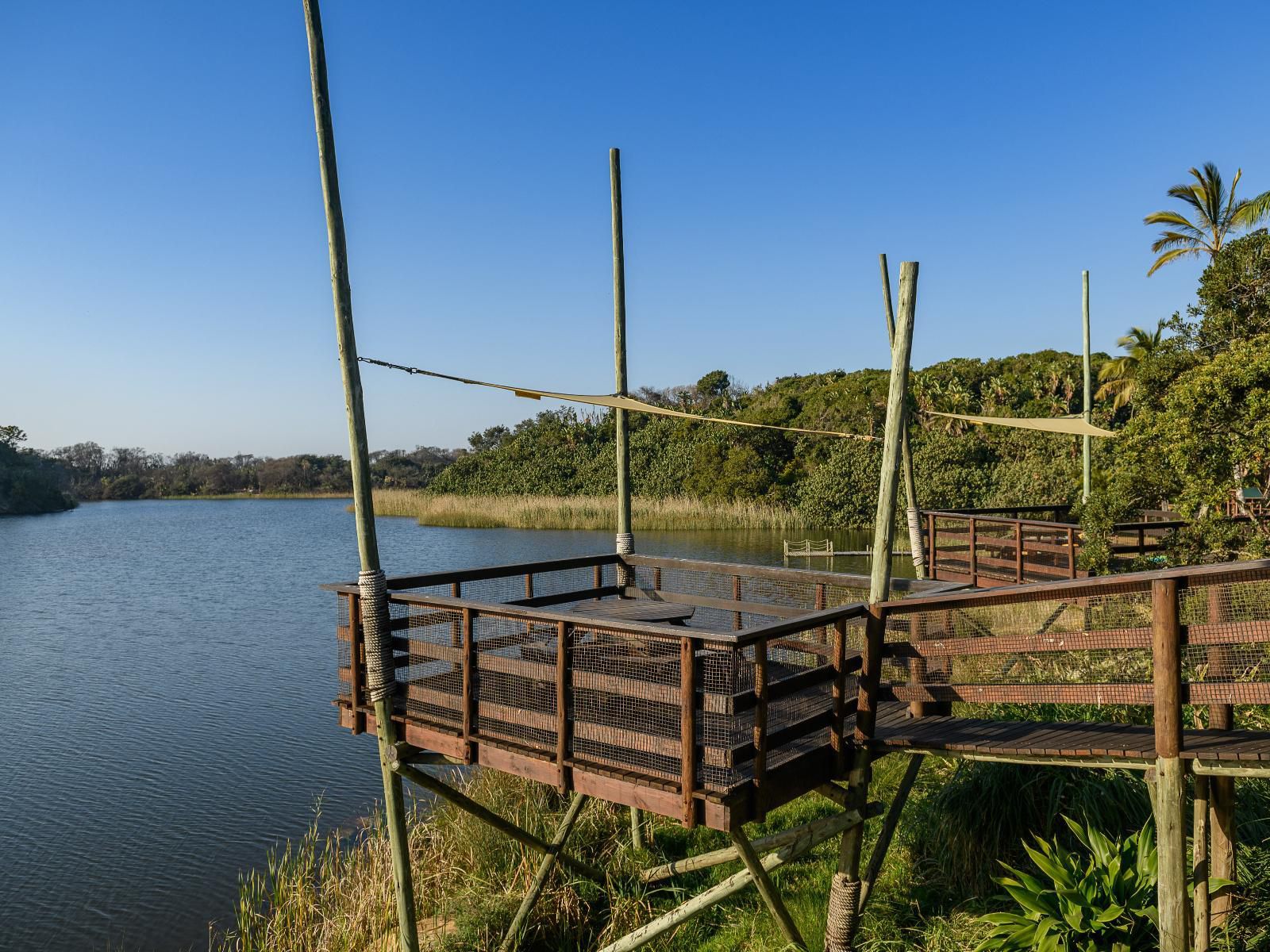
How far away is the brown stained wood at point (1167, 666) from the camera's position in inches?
151

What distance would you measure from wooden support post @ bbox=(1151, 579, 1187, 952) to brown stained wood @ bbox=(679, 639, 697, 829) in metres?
1.99

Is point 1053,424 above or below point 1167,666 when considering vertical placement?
above

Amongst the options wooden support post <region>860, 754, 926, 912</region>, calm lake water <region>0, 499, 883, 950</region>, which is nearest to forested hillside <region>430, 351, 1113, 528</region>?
calm lake water <region>0, 499, 883, 950</region>

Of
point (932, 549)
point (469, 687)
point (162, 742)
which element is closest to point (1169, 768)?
point (469, 687)

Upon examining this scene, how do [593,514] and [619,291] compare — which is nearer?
[619,291]

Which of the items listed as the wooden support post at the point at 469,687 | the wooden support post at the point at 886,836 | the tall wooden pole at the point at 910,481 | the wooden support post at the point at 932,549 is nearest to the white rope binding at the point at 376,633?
A: the wooden support post at the point at 469,687

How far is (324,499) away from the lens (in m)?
86.1

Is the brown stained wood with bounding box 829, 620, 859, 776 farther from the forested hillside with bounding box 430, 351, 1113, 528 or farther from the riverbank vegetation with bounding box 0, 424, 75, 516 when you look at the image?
the riverbank vegetation with bounding box 0, 424, 75, 516

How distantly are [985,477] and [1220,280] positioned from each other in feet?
63.5

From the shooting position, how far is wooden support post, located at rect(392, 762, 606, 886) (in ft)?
18.8

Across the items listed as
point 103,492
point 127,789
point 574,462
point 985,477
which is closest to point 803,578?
point 127,789

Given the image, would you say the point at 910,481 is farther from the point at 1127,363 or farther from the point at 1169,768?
the point at 1127,363

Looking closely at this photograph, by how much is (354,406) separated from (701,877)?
446 centimetres

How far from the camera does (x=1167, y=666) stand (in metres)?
3.89
